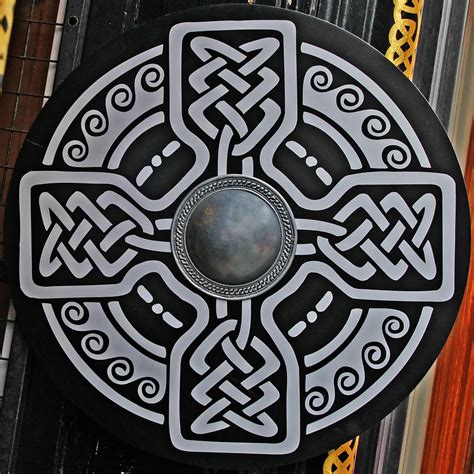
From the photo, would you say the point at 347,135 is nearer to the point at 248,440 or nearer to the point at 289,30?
the point at 289,30

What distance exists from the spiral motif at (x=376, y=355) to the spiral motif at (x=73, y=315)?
0.41m

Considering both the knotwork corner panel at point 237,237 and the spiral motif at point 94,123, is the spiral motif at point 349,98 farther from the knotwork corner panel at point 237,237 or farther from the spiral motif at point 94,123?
the spiral motif at point 94,123

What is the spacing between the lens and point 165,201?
4.31 ft

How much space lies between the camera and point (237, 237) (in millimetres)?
1274

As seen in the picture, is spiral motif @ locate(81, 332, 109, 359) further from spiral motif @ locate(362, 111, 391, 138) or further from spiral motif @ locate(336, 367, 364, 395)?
spiral motif @ locate(362, 111, 391, 138)

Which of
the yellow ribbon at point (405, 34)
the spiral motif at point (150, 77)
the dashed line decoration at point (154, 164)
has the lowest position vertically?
the dashed line decoration at point (154, 164)

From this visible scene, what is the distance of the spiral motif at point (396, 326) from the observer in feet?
4.20

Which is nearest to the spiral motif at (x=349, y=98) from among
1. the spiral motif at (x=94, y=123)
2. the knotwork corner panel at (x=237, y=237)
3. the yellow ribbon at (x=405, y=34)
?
the knotwork corner panel at (x=237, y=237)

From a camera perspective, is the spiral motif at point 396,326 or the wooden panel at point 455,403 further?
the wooden panel at point 455,403

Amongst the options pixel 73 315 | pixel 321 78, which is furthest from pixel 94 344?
pixel 321 78

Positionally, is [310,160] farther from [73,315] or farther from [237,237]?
[73,315]

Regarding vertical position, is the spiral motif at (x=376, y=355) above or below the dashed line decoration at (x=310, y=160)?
below

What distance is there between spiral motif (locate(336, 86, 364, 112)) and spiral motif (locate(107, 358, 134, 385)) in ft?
1.59

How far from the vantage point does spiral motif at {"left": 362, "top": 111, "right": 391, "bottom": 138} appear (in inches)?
50.9
